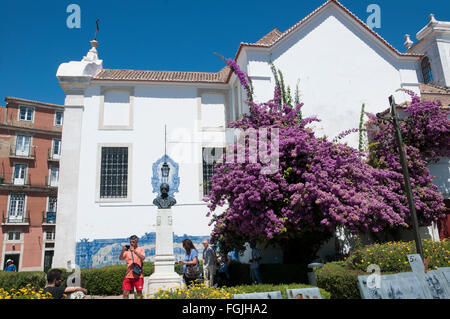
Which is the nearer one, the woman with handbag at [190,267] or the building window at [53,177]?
the woman with handbag at [190,267]

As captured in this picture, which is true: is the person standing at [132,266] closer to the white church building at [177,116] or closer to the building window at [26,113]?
the white church building at [177,116]

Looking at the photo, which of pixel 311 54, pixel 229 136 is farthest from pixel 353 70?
pixel 229 136

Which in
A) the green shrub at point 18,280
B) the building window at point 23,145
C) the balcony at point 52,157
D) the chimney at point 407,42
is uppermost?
the chimney at point 407,42

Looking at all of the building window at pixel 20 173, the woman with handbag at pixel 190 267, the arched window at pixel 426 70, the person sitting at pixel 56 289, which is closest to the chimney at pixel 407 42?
the arched window at pixel 426 70

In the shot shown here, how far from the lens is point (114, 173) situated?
623 inches

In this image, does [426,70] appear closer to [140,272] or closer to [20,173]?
[140,272]

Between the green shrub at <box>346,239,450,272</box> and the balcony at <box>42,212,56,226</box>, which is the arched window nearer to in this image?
the green shrub at <box>346,239,450,272</box>

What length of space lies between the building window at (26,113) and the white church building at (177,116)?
17.8 meters

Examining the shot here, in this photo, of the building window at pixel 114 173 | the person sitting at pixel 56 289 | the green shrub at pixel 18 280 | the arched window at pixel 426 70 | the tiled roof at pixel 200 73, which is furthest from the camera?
the arched window at pixel 426 70

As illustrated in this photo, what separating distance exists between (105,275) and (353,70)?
13.7 metres

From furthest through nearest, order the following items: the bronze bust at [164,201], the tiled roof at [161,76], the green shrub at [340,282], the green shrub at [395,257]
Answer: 1. the tiled roof at [161,76]
2. the bronze bust at [164,201]
3. the green shrub at [395,257]
4. the green shrub at [340,282]

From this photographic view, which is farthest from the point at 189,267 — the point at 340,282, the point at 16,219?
the point at 16,219

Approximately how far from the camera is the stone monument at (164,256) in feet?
29.0
